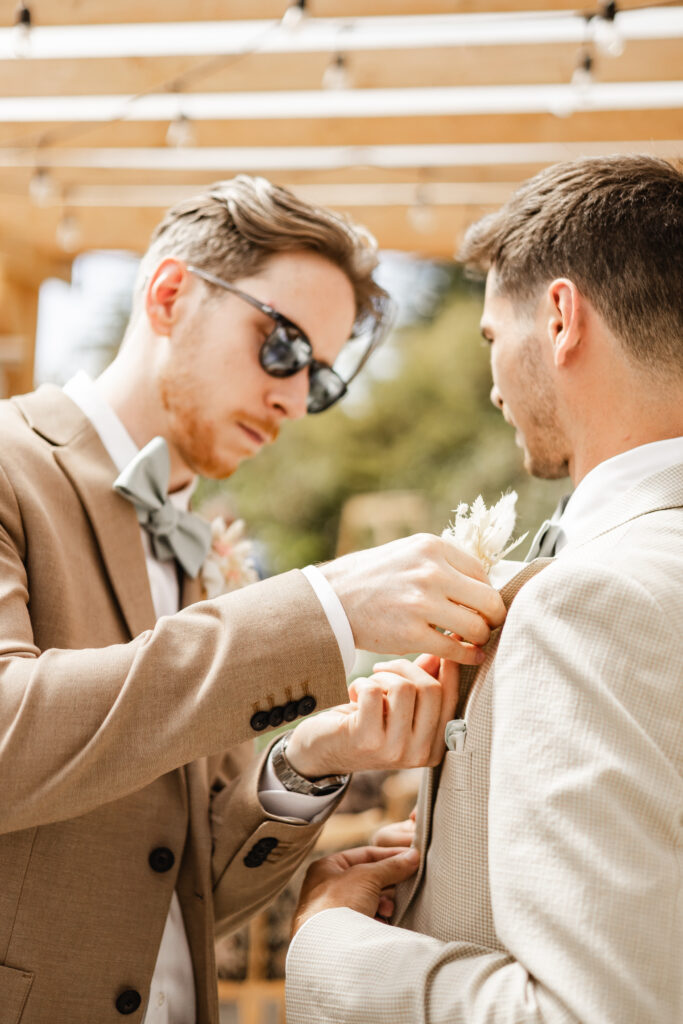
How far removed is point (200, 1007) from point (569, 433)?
126cm

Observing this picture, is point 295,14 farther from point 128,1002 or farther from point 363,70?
point 128,1002

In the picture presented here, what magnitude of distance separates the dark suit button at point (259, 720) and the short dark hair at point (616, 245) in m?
0.78

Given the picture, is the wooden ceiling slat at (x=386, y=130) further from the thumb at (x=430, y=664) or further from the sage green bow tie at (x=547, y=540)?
the thumb at (x=430, y=664)

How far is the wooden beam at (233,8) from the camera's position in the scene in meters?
3.29

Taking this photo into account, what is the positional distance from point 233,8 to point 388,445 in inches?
255

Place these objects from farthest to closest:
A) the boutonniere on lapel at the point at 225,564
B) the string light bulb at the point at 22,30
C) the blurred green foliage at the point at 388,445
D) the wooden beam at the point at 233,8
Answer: the blurred green foliage at the point at 388,445
the wooden beam at the point at 233,8
the string light bulb at the point at 22,30
the boutonniere on lapel at the point at 225,564

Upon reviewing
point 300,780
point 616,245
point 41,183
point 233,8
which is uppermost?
point 233,8

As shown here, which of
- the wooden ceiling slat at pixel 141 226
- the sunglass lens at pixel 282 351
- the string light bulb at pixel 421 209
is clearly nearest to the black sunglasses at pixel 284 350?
the sunglass lens at pixel 282 351

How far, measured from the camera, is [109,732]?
136 centimetres

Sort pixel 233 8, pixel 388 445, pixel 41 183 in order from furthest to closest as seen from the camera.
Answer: pixel 388 445
pixel 41 183
pixel 233 8

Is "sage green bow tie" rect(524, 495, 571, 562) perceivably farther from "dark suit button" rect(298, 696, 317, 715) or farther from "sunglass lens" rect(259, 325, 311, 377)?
"sunglass lens" rect(259, 325, 311, 377)

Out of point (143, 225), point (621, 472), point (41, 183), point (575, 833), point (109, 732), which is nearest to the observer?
point (575, 833)

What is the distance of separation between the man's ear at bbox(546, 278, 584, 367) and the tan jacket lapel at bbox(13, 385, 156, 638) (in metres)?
0.88

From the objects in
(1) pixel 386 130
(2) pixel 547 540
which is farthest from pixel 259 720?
(1) pixel 386 130
